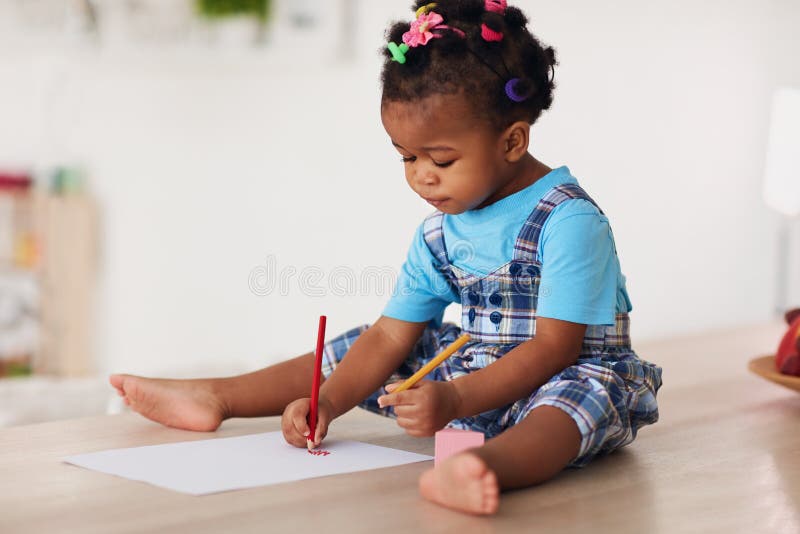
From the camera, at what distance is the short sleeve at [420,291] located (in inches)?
45.7

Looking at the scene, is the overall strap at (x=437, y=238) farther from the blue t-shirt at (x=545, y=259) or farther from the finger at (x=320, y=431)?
the finger at (x=320, y=431)

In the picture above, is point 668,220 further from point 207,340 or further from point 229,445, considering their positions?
point 229,445

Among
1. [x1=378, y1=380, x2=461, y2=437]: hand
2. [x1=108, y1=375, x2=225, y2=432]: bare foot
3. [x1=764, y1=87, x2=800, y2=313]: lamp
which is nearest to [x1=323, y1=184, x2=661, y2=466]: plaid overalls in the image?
[x1=378, y1=380, x2=461, y2=437]: hand

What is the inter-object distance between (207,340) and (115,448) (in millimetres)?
2178

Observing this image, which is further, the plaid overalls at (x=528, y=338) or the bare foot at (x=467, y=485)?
the plaid overalls at (x=528, y=338)

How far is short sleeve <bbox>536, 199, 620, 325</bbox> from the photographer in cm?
100

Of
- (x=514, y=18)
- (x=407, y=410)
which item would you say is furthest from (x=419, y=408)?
(x=514, y=18)

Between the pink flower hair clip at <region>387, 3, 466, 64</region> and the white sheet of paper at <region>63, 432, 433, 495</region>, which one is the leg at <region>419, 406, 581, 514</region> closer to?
the white sheet of paper at <region>63, 432, 433, 495</region>

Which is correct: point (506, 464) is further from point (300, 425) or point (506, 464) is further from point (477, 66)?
point (477, 66)

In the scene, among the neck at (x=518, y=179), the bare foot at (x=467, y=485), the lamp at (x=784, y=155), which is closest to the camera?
the bare foot at (x=467, y=485)

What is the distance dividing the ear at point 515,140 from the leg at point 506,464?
29cm

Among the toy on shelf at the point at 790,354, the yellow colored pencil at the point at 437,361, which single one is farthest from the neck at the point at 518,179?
the toy on shelf at the point at 790,354

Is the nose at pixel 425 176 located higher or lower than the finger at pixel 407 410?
higher

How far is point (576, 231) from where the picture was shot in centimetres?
103
